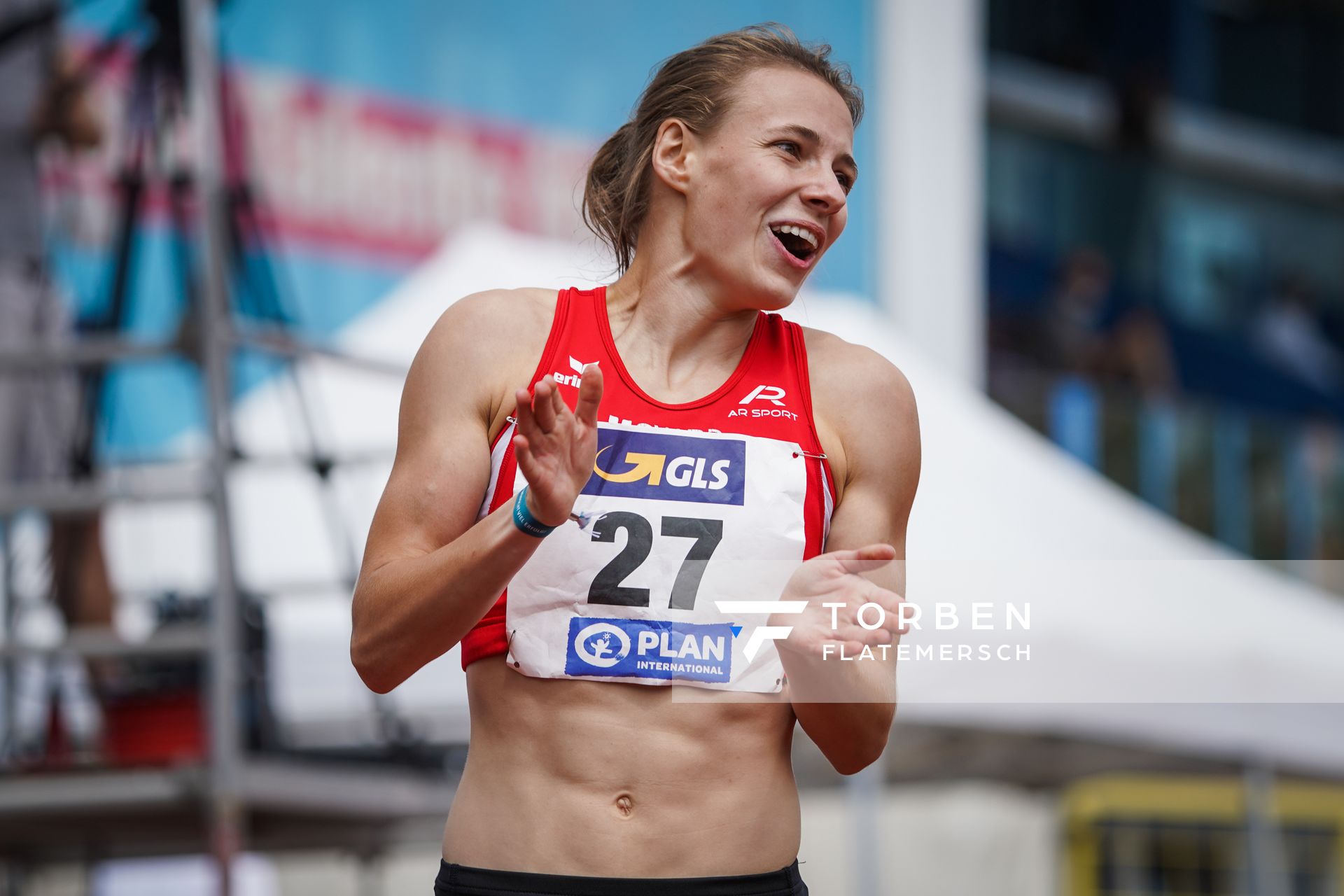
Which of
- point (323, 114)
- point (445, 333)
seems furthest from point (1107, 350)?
point (445, 333)

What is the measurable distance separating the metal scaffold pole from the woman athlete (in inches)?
88.3

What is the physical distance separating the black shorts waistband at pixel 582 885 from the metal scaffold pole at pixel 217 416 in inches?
90.6

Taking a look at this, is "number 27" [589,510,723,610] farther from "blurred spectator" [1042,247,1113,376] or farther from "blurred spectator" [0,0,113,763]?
"blurred spectator" [1042,247,1113,376]

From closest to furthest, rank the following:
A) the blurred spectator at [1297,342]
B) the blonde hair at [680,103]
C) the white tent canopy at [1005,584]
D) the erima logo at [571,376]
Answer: the erima logo at [571,376] → the blonde hair at [680,103] → the white tent canopy at [1005,584] → the blurred spectator at [1297,342]

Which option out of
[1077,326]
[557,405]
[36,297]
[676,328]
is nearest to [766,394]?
[676,328]

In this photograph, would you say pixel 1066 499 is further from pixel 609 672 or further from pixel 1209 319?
pixel 1209 319

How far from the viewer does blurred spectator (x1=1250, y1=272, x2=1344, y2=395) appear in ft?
52.8

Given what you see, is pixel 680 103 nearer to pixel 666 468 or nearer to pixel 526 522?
pixel 666 468

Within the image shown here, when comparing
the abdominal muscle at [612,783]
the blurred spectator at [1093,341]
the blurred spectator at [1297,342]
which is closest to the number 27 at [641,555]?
the abdominal muscle at [612,783]

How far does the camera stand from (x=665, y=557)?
6.38 ft

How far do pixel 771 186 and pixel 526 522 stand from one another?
56 centimetres

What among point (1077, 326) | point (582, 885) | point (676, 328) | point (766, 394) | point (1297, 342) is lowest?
point (582, 885)

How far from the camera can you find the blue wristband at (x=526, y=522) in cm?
179

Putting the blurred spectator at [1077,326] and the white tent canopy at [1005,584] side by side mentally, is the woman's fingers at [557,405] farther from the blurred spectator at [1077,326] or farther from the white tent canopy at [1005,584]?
the blurred spectator at [1077,326]
